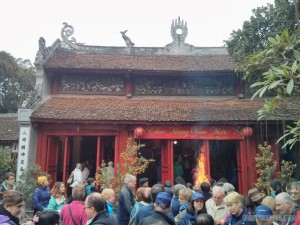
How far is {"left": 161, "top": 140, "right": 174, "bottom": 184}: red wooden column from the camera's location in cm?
1023

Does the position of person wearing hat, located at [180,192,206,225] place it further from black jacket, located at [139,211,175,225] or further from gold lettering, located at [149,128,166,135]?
gold lettering, located at [149,128,166,135]

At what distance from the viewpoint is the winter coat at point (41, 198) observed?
6.30 meters

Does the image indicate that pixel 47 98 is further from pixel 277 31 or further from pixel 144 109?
pixel 277 31

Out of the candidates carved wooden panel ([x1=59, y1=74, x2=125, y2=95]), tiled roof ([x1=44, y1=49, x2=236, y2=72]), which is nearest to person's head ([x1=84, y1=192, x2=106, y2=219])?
tiled roof ([x1=44, y1=49, x2=236, y2=72])

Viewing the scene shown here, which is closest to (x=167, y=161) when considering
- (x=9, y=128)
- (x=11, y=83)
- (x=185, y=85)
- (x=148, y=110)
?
(x=148, y=110)

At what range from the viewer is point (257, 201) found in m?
4.20

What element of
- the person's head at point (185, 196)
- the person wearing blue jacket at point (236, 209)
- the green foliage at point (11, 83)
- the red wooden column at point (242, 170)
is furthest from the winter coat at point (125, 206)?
the green foliage at point (11, 83)

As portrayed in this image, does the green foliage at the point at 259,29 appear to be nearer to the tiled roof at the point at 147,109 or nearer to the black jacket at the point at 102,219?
the tiled roof at the point at 147,109

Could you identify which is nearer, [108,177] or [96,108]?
[108,177]

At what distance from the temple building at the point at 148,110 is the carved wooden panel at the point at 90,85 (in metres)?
0.04

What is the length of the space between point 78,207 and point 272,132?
28.6 ft

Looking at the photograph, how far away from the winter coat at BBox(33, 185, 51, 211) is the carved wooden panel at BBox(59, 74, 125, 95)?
6.08 metres

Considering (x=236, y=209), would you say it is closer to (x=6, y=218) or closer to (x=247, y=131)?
(x=6, y=218)

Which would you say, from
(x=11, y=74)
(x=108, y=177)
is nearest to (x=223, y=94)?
(x=108, y=177)
